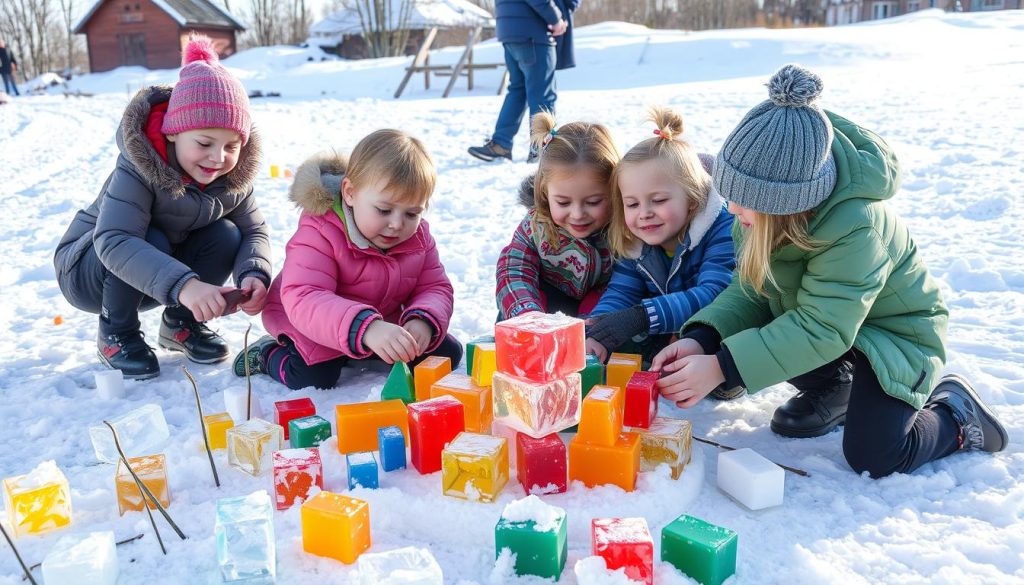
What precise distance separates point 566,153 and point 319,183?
2.93 ft

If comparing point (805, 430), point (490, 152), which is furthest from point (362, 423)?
point (490, 152)

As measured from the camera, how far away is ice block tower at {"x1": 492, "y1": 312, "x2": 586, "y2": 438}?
5.85 feet

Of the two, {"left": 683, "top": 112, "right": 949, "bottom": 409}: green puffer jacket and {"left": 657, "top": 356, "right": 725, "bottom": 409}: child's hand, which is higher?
{"left": 683, "top": 112, "right": 949, "bottom": 409}: green puffer jacket

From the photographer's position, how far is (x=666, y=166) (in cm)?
253

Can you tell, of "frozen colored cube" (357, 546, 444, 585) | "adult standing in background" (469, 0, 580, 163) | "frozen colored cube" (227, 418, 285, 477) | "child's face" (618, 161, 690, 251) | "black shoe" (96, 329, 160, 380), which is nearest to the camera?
"frozen colored cube" (357, 546, 444, 585)

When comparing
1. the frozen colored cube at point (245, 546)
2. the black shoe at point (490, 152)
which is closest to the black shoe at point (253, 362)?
the frozen colored cube at point (245, 546)

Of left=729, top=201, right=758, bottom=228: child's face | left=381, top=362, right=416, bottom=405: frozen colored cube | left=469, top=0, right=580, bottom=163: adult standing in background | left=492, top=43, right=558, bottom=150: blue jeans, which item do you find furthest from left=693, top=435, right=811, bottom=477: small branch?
left=492, top=43, right=558, bottom=150: blue jeans

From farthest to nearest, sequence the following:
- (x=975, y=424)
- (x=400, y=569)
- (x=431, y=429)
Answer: (x=975, y=424)
(x=431, y=429)
(x=400, y=569)

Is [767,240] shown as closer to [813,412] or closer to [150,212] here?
[813,412]

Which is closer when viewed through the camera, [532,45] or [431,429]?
[431,429]

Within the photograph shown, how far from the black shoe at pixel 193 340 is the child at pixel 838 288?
1779 mm

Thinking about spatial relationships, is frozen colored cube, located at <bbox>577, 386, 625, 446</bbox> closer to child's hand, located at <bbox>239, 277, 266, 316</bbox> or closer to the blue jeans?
child's hand, located at <bbox>239, 277, 266, 316</bbox>

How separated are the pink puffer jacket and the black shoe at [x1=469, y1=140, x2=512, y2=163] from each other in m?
3.92

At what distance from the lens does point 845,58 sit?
46.5 feet
